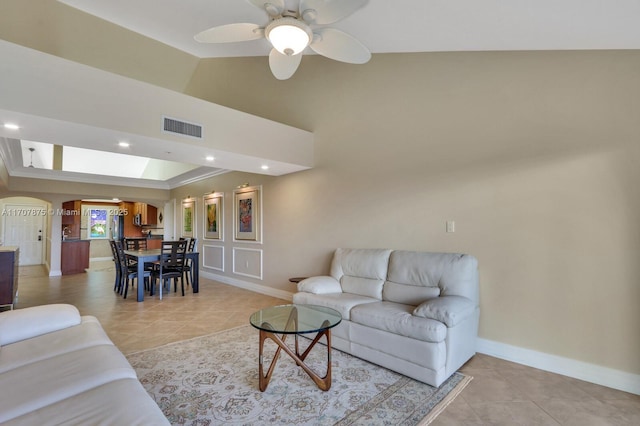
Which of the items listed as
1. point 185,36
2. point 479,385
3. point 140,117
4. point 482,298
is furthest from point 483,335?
point 185,36

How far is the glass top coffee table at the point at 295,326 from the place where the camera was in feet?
7.57

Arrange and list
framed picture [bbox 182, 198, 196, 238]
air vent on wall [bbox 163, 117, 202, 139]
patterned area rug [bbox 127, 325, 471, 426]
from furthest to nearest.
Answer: framed picture [bbox 182, 198, 196, 238]
air vent on wall [bbox 163, 117, 202, 139]
patterned area rug [bbox 127, 325, 471, 426]

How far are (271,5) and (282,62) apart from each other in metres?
0.63

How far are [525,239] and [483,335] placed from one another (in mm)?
1055

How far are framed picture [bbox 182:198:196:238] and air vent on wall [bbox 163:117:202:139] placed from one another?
4.92m

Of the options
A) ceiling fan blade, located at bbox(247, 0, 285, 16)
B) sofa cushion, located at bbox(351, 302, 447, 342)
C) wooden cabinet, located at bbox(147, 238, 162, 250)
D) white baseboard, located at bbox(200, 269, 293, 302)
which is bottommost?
white baseboard, located at bbox(200, 269, 293, 302)

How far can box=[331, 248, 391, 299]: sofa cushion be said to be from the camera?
137 inches

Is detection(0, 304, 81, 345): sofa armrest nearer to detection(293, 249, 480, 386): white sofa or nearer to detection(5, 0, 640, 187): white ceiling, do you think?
detection(5, 0, 640, 187): white ceiling

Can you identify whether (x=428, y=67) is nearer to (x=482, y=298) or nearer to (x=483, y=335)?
(x=482, y=298)

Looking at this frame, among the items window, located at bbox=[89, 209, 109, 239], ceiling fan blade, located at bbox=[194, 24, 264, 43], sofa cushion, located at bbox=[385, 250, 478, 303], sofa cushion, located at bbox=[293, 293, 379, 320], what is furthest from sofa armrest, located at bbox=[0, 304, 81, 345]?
window, located at bbox=[89, 209, 109, 239]

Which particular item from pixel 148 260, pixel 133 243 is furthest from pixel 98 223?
pixel 148 260

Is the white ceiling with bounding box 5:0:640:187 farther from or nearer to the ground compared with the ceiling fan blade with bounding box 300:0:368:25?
farther from the ground

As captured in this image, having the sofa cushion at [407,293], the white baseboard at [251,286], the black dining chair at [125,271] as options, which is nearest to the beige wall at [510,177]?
the sofa cushion at [407,293]

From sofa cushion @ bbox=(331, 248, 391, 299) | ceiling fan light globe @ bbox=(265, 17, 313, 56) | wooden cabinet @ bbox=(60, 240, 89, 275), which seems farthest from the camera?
wooden cabinet @ bbox=(60, 240, 89, 275)
